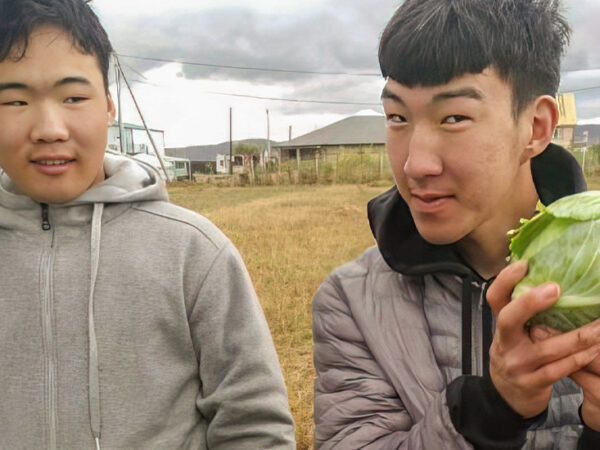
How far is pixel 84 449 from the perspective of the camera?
1821mm

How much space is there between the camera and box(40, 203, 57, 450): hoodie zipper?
5.98 feet

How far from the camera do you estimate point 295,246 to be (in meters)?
10.7

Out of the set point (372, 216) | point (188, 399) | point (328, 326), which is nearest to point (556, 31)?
point (372, 216)

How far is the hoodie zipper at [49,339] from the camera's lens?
71.7 inches

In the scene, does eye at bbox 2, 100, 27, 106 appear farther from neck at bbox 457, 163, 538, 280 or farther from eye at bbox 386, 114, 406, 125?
neck at bbox 457, 163, 538, 280

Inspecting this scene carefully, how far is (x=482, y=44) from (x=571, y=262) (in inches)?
23.8

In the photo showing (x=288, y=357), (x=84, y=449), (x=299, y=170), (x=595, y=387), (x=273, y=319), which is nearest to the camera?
(x=595, y=387)

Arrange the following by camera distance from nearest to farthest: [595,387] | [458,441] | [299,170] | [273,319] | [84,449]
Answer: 1. [595,387]
2. [458,441]
3. [84,449]
4. [273,319]
5. [299,170]

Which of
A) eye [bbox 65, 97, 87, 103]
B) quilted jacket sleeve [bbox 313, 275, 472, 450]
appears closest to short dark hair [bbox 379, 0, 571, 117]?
quilted jacket sleeve [bbox 313, 275, 472, 450]

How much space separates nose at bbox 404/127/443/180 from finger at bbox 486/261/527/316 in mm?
320

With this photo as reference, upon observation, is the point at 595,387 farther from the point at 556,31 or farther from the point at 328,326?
the point at 556,31

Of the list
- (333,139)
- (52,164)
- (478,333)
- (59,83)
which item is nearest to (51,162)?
(52,164)

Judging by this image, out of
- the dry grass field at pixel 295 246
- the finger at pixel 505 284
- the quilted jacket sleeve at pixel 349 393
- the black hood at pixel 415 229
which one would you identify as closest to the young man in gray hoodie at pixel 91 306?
the quilted jacket sleeve at pixel 349 393

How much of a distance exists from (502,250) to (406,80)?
577 mm
